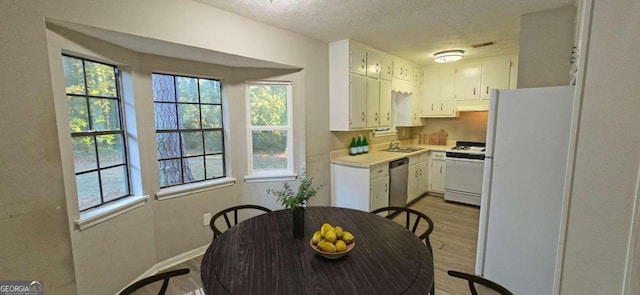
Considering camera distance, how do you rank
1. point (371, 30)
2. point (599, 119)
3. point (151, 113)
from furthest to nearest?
point (371, 30), point (151, 113), point (599, 119)

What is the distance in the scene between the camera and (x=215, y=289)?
103cm

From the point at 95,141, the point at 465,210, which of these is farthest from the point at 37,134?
the point at 465,210

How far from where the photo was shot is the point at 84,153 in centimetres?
188

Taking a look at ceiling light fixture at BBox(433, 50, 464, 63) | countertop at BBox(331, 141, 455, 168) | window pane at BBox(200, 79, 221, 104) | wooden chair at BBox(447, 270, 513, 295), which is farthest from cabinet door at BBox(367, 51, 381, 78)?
wooden chair at BBox(447, 270, 513, 295)

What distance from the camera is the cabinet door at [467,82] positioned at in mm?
4160

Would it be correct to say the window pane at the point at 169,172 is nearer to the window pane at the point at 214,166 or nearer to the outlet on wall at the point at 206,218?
the window pane at the point at 214,166

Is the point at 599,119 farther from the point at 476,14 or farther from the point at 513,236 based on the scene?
the point at 476,14

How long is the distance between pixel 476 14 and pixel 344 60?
1.40m

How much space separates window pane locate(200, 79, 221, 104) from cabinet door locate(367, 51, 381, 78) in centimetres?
193

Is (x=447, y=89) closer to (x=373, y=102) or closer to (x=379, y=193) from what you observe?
(x=373, y=102)

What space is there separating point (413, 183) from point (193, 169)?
10.5 ft

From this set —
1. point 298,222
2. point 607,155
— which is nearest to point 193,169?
point 298,222

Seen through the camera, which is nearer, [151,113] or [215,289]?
[215,289]

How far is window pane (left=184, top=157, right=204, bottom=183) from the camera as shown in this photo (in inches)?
102
